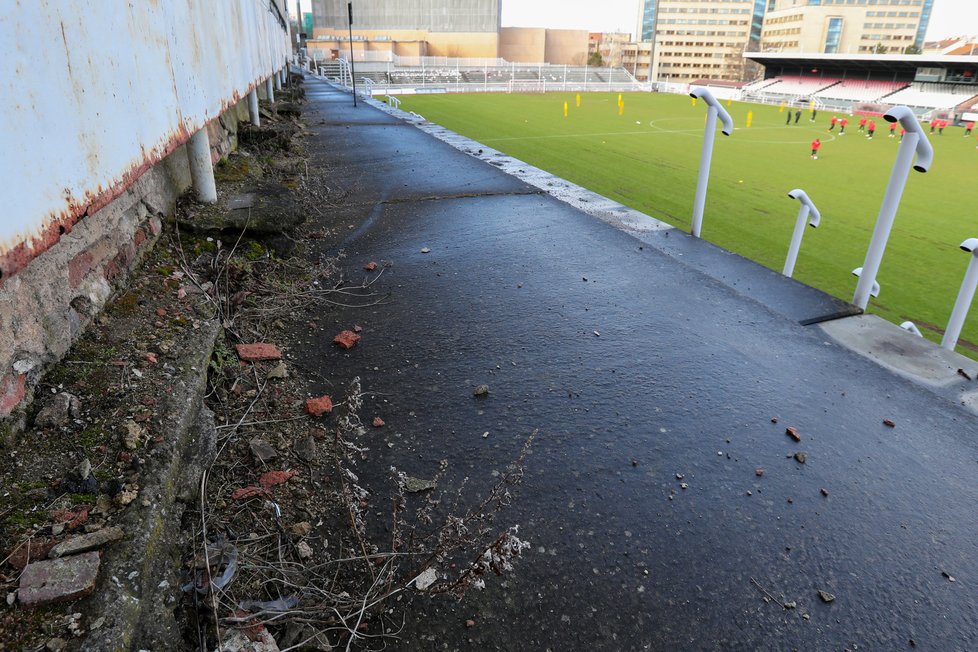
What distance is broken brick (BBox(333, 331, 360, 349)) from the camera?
3031 millimetres

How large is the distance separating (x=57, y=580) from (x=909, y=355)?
3.73 meters

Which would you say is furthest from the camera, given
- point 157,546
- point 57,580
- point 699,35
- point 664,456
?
point 699,35

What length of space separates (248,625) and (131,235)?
85.6 inches

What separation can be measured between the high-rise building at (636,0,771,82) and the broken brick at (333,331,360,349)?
116969mm

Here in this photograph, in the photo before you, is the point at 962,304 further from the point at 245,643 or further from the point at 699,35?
the point at 699,35

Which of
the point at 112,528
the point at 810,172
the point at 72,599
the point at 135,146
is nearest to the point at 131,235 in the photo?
the point at 135,146

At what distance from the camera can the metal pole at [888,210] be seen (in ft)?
11.6

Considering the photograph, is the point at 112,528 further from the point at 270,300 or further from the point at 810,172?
the point at 810,172

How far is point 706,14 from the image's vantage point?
10806 centimetres

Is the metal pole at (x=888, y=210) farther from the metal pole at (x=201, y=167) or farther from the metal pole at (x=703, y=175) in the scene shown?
the metal pole at (x=201, y=167)

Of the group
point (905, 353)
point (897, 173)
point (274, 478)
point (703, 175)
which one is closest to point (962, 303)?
point (897, 173)

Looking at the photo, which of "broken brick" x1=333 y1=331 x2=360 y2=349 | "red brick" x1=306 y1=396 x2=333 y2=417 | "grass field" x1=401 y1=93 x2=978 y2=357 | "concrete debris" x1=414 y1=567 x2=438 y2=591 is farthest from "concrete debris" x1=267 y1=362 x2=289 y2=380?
"grass field" x1=401 y1=93 x2=978 y2=357

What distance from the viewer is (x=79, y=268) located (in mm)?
2289

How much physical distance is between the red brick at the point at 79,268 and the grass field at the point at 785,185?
7.78 metres
